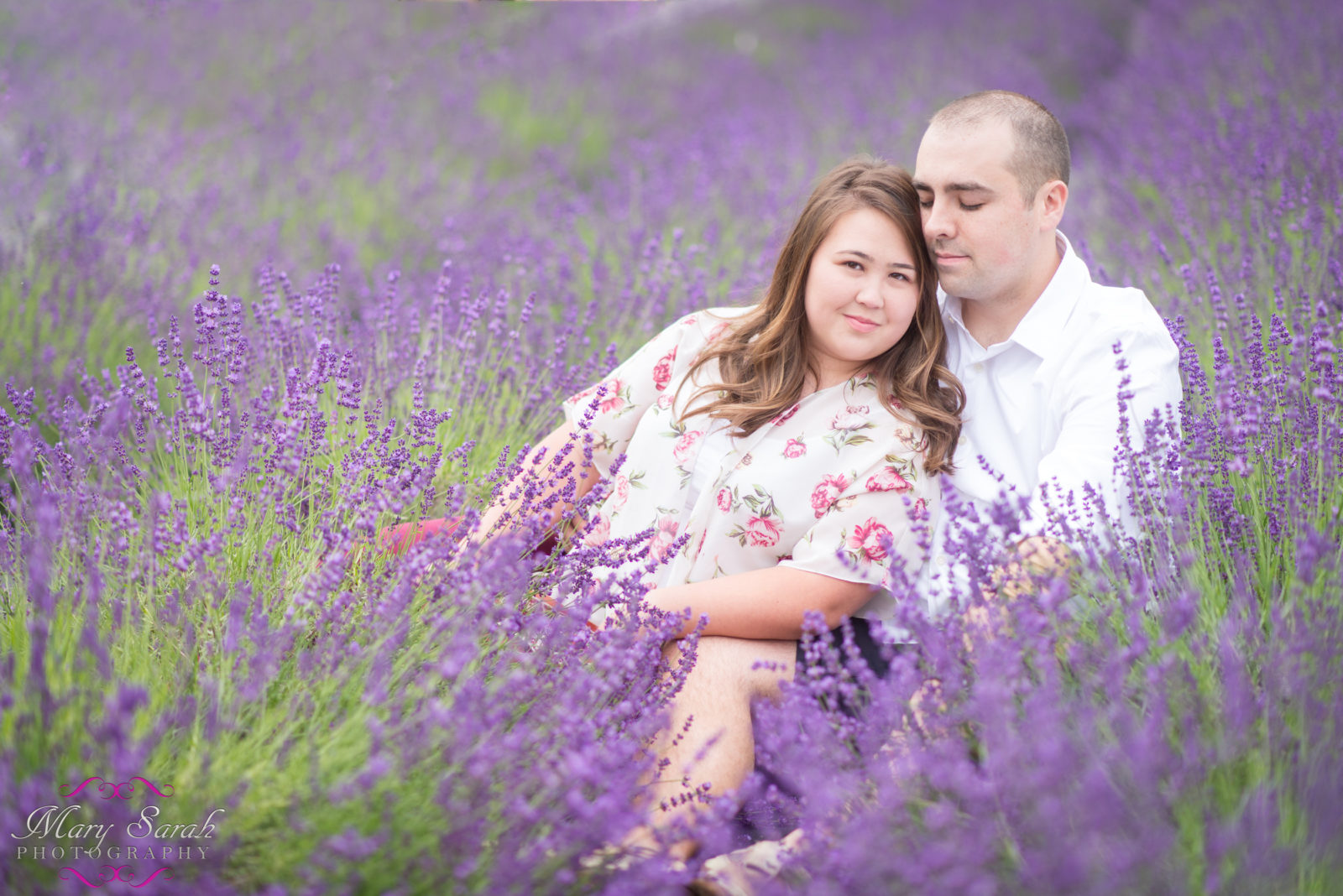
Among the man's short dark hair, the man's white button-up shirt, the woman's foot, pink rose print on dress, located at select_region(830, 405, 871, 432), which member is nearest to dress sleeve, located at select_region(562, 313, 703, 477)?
pink rose print on dress, located at select_region(830, 405, 871, 432)

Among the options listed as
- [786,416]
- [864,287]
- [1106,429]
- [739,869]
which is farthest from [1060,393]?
[739,869]

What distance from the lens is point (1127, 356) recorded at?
197cm

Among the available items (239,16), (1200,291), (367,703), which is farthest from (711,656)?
(239,16)

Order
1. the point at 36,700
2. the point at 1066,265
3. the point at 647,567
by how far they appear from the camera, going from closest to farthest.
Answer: the point at 36,700 → the point at 647,567 → the point at 1066,265

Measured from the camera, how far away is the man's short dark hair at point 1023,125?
2.11 m

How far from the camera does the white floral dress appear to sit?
1.90m

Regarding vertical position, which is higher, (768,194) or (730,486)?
(768,194)

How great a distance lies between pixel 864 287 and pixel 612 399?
629mm

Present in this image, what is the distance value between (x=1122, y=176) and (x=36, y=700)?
4.56 meters

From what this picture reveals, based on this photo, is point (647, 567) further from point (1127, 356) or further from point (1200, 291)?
point (1200, 291)

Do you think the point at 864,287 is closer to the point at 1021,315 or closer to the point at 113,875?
the point at 1021,315

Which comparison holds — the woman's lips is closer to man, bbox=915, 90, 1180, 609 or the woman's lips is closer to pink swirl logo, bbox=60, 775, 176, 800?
man, bbox=915, 90, 1180, 609

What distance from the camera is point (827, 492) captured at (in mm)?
1964

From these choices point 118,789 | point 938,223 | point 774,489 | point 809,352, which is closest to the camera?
point 118,789
